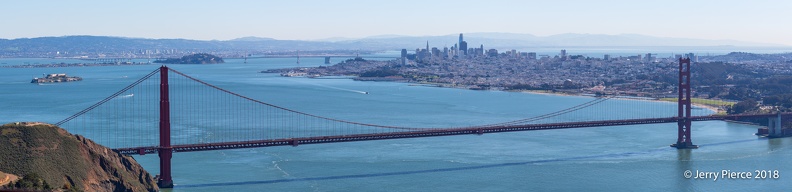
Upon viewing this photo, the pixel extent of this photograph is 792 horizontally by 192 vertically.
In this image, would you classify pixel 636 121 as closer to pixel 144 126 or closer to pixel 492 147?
pixel 492 147

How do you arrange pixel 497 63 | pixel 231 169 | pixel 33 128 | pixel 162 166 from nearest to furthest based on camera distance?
pixel 33 128
pixel 162 166
pixel 231 169
pixel 497 63

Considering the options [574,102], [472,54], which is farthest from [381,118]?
[472,54]

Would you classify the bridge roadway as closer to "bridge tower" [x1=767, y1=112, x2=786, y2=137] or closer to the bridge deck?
the bridge deck

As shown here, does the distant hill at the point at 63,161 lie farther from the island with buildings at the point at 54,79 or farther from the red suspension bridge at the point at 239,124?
the island with buildings at the point at 54,79

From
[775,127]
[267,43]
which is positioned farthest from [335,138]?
[267,43]

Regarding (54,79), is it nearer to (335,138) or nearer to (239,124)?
(239,124)
